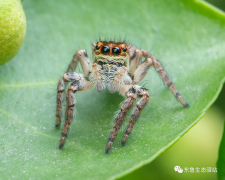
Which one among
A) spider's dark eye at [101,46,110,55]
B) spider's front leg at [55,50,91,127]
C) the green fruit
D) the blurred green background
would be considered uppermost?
the green fruit

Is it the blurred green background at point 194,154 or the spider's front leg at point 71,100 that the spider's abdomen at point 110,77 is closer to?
the spider's front leg at point 71,100

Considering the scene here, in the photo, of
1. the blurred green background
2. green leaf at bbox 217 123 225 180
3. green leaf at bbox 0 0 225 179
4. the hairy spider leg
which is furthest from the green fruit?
green leaf at bbox 217 123 225 180

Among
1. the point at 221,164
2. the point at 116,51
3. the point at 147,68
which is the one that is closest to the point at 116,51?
the point at 116,51

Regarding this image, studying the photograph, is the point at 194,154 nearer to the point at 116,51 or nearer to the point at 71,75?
the point at 116,51

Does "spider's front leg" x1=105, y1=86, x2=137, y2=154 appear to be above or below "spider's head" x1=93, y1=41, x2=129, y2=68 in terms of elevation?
below

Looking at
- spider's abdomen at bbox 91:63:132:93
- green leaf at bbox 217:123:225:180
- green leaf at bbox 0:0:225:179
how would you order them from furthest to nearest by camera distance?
spider's abdomen at bbox 91:63:132:93
green leaf at bbox 0:0:225:179
green leaf at bbox 217:123:225:180

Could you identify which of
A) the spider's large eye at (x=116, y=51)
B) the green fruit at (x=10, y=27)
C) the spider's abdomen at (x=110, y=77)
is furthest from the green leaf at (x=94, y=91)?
the green fruit at (x=10, y=27)

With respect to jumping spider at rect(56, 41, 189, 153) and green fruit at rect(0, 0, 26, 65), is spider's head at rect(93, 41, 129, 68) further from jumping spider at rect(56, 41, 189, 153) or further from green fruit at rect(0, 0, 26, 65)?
green fruit at rect(0, 0, 26, 65)
